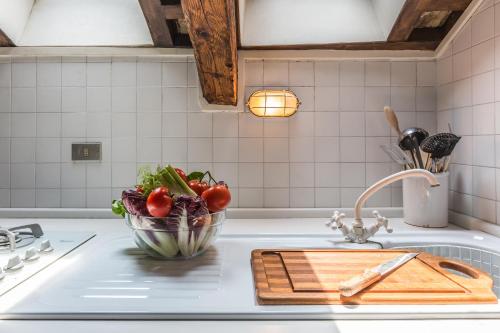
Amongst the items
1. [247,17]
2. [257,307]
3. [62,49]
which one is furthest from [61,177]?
[257,307]

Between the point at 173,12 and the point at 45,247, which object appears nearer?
the point at 45,247

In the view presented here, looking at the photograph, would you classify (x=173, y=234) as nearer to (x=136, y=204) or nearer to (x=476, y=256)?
(x=136, y=204)

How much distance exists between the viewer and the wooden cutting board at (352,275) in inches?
Result: 23.1

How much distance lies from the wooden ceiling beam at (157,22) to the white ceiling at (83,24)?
59mm

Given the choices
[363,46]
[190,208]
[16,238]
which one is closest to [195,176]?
[190,208]

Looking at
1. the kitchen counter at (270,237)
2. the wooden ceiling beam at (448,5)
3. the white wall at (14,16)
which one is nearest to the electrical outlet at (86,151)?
the kitchen counter at (270,237)

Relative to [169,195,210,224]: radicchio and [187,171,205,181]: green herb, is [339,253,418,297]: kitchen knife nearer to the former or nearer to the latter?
[169,195,210,224]: radicchio

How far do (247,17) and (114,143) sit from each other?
0.76 m

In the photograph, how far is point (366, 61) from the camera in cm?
138

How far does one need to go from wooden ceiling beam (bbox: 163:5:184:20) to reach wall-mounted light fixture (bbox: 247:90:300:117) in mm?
397

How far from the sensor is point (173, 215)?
765mm

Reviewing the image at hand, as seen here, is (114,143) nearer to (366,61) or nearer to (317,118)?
(317,118)

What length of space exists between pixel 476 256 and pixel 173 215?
0.87 metres

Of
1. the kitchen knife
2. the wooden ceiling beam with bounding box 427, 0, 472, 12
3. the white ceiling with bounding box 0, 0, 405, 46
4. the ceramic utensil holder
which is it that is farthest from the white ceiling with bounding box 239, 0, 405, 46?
the kitchen knife
